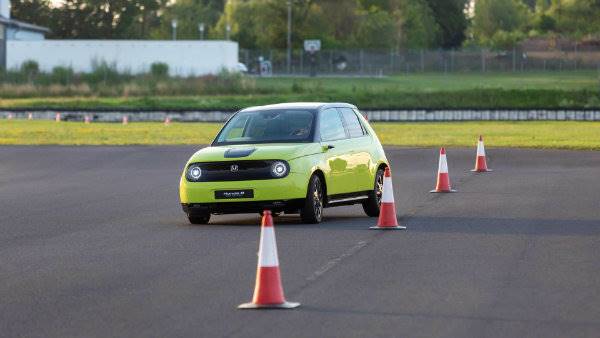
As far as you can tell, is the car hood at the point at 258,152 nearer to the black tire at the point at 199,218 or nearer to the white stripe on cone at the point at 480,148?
the black tire at the point at 199,218

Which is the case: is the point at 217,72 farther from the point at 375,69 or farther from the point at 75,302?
the point at 75,302

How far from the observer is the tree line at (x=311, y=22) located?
12950cm

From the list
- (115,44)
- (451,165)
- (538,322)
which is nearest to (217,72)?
(115,44)

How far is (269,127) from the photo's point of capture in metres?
19.8

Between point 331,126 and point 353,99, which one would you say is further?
point 353,99

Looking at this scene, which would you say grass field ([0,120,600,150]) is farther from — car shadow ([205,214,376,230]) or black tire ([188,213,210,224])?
black tire ([188,213,210,224])

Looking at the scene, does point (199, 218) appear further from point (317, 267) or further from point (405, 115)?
point (405, 115)

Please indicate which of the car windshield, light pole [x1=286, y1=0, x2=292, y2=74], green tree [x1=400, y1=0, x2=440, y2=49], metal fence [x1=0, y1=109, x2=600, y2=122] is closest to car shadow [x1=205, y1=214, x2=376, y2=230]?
the car windshield

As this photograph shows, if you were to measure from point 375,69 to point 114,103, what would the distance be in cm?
4545

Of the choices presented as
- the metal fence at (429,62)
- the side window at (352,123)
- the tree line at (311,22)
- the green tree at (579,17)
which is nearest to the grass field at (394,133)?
the side window at (352,123)

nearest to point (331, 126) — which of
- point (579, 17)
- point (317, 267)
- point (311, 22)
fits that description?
point (317, 267)

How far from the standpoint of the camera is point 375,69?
114 meters

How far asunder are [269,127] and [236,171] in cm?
136

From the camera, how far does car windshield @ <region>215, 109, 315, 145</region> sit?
19.5 metres
